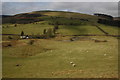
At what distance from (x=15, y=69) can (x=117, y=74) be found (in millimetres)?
17527

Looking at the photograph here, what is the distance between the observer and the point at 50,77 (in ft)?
78.2

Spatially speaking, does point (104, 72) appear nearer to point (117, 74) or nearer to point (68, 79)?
point (117, 74)

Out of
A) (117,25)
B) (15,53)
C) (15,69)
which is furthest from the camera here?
(117,25)

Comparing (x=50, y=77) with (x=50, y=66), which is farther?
(x=50, y=66)

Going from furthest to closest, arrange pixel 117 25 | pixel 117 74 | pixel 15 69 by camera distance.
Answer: pixel 117 25 < pixel 15 69 < pixel 117 74

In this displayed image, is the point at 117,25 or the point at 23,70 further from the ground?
the point at 117,25

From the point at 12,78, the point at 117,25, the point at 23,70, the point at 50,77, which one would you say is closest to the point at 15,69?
the point at 23,70

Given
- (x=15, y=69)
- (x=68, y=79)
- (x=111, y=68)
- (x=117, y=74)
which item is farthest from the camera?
(x=15, y=69)

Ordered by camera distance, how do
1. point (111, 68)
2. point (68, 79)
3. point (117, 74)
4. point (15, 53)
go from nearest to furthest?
point (68, 79)
point (117, 74)
point (111, 68)
point (15, 53)

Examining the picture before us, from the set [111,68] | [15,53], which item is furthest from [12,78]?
[15,53]

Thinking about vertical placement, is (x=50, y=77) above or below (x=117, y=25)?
below

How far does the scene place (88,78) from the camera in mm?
22844

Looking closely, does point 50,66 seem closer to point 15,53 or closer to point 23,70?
point 23,70

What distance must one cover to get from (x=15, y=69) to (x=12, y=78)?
536 centimetres
